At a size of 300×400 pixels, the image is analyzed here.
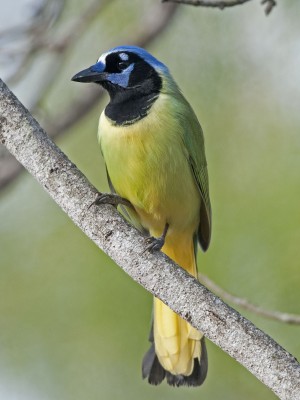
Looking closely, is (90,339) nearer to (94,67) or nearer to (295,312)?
(295,312)

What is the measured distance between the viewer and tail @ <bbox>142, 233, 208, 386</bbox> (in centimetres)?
408

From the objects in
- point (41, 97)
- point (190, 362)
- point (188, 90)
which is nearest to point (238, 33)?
point (188, 90)

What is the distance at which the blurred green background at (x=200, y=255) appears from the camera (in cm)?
527

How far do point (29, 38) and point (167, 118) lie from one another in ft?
5.24

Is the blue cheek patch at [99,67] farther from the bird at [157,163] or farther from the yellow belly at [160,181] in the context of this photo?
the yellow belly at [160,181]

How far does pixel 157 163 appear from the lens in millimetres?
4062

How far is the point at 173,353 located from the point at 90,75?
4.50 feet

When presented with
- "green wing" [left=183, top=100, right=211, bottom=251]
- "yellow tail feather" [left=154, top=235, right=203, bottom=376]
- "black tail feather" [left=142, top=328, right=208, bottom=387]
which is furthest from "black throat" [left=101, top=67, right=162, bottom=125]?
"black tail feather" [left=142, top=328, right=208, bottom=387]

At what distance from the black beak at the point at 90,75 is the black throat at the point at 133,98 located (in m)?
0.06

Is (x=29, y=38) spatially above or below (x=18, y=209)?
above

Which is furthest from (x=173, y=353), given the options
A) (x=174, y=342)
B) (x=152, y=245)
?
(x=152, y=245)

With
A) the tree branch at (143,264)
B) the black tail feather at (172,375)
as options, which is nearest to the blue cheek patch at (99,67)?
the tree branch at (143,264)

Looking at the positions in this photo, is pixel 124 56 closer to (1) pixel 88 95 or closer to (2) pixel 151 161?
(2) pixel 151 161

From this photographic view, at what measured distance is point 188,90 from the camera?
6.07 metres
